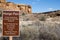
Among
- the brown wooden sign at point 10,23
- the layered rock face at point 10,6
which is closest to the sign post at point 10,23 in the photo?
the brown wooden sign at point 10,23

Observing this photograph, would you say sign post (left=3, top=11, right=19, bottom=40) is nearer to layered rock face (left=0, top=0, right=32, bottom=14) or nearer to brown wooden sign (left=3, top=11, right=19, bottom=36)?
brown wooden sign (left=3, top=11, right=19, bottom=36)

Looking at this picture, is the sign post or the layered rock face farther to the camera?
the layered rock face

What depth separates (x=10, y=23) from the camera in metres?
12.2

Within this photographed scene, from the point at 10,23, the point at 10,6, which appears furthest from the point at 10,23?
the point at 10,6

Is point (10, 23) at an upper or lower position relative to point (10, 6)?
lower

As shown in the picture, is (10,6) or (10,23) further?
(10,6)

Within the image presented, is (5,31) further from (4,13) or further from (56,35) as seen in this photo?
(56,35)

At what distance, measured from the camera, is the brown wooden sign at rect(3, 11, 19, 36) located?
40.1ft

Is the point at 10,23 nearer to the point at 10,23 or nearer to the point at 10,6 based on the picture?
the point at 10,23

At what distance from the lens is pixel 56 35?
15.1 metres

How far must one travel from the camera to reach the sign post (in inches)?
482

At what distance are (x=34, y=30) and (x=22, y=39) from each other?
3.89ft

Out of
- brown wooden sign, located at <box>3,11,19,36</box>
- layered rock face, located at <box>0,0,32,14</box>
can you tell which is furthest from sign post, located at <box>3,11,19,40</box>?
layered rock face, located at <box>0,0,32,14</box>

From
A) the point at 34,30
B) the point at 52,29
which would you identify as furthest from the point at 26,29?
the point at 52,29
